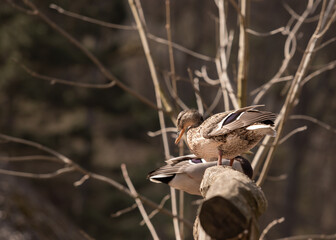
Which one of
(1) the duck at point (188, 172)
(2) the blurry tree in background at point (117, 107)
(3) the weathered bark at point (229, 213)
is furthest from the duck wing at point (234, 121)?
(2) the blurry tree in background at point (117, 107)

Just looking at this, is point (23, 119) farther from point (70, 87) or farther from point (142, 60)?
point (142, 60)

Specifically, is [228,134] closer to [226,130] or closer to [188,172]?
[226,130]

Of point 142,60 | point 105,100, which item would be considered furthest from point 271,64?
point 105,100

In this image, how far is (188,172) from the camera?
1.36 m

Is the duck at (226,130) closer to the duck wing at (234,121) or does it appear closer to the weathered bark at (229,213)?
the duck wing at (234,121)

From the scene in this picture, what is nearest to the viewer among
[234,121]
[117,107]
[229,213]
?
[229,213]

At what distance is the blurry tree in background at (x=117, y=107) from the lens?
4.49 metres

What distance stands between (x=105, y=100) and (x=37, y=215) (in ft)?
9.15

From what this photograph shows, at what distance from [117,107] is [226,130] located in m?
5.71

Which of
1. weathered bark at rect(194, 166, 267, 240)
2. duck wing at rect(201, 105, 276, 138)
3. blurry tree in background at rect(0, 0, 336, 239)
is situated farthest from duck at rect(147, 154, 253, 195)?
weathered bark at rect(194, 166, 267, 240)

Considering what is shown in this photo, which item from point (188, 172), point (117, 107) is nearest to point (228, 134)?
point (188, 172)

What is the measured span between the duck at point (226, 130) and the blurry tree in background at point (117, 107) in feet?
1.33

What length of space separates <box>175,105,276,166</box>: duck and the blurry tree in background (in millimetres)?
407

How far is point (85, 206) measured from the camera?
7.21 m
